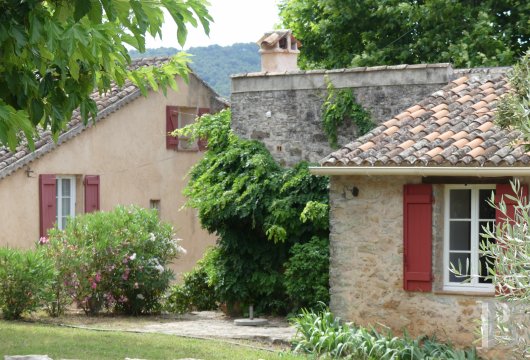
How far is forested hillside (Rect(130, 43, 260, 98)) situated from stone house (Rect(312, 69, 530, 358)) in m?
35.8

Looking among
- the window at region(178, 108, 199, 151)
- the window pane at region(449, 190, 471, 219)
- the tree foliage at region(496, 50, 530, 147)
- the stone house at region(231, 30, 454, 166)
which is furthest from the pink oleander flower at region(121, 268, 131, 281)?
the tree foliage at region(496, 50, 530, 147)

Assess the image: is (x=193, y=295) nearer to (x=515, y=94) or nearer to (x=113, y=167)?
(x=113, y=167)

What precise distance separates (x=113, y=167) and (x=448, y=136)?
1027 cm

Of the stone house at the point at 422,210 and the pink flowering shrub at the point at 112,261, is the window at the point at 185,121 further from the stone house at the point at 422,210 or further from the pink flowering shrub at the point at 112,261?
the stone house at the point at 422,210

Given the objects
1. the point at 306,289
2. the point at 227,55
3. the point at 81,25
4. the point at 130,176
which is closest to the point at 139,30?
the point at 81,25

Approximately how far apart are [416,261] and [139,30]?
326 inches

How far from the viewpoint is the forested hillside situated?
5278 cm

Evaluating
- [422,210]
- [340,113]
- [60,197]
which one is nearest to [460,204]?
[422,210]

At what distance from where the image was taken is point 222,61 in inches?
2199

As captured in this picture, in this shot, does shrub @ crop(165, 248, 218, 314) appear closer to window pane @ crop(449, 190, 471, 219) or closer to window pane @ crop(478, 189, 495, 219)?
window pane @ crop(449, 190, 471, 219)

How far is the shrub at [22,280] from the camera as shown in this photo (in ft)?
54.6

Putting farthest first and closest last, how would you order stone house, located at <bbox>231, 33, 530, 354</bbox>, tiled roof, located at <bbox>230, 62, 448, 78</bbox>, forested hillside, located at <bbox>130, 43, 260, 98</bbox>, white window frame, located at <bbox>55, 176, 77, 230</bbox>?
forested hillside, located at <bbox>130, 43, 260, 98</bbox> < white window frame, located at <bbox>55, 176, 77, 230</bbox> < tiled roof, located at <bbox>230, 62, 448, 78</bbox> < stone house, located at <bbox>231, 33, 530, 354</bbox>

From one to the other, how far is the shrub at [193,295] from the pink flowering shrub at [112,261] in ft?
2.91

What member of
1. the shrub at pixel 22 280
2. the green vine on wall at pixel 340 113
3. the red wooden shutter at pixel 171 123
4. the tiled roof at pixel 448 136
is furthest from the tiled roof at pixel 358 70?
the red wooden shutter at pixel 171 123
